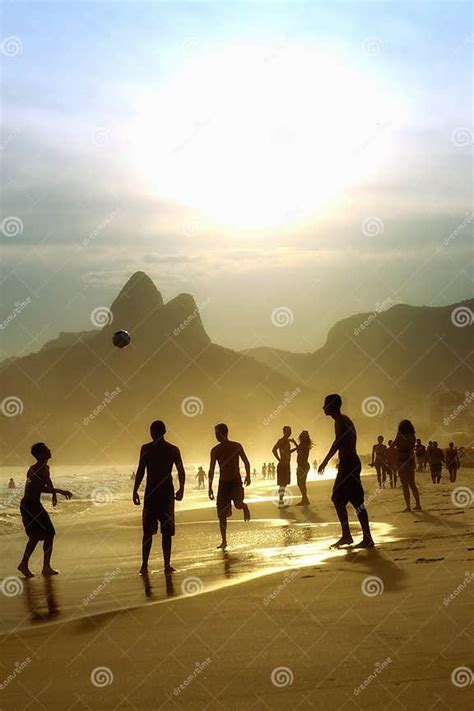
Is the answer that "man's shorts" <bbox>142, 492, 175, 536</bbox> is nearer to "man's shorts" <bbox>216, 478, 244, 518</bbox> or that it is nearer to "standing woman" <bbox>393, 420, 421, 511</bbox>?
"man's shorts" <bbox>216, 478, 244, 518</bbox>

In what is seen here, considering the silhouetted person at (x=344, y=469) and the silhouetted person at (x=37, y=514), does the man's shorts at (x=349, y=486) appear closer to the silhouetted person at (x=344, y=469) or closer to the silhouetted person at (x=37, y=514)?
the silhouetted person at (x=344, y=469)

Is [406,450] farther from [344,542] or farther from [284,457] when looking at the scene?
[344,542]

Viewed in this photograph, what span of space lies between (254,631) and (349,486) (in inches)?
222

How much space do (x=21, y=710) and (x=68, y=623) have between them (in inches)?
107

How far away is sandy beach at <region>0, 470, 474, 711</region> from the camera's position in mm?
5160

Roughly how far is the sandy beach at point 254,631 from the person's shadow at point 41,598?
0.02 m

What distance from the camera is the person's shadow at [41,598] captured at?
27.9 ft

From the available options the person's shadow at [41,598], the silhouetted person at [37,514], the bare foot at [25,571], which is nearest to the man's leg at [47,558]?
the silhouetted person at [37,514]

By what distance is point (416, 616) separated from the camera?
677cm

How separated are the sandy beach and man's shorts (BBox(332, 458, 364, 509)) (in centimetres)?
74

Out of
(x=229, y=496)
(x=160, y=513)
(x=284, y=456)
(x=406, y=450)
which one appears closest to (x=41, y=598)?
(x=160, y=513)

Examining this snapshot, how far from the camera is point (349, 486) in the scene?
1223cm

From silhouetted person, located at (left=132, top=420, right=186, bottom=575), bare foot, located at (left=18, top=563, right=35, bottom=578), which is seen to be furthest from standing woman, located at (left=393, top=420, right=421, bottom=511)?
bare foot, located at (left=18, top=563, right=35, bottom=578)

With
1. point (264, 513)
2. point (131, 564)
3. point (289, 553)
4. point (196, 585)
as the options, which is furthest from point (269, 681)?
point (264, 513)
